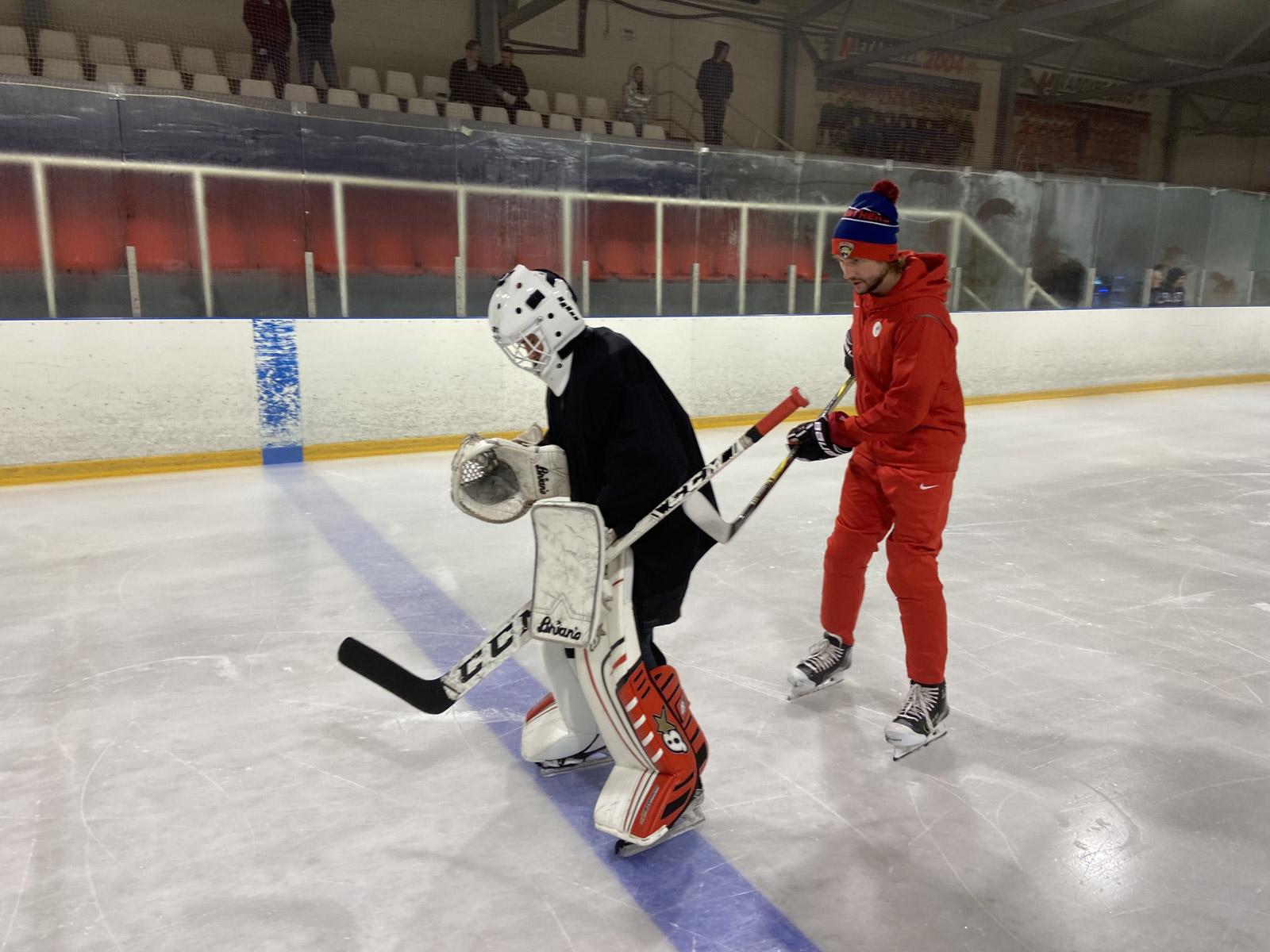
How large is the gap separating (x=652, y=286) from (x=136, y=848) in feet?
17.4

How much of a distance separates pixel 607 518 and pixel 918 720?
3.30ft

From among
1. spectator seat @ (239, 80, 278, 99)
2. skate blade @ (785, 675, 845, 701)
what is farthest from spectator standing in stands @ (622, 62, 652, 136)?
skate blade @ (785, 675, 845, 701)

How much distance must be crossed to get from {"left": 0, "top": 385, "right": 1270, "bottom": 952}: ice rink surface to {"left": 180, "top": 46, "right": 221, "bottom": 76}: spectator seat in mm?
4053

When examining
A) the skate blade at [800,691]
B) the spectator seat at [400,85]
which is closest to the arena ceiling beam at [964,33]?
the spectator seat at [400,85]

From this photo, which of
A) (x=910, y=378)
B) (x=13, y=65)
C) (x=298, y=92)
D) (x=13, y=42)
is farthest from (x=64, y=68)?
(x=910, y=378)

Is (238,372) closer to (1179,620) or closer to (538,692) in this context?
(538,692)

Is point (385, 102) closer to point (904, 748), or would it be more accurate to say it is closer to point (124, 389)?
point (124, 389)

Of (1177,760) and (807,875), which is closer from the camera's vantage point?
(807,875)

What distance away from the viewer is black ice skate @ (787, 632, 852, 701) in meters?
2.34

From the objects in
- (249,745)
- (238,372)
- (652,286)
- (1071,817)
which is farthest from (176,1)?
(1071,817)

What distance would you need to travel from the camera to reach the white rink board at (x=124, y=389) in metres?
4.67

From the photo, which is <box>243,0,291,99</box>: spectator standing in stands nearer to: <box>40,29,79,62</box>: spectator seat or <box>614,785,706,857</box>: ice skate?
<box>40,29,79,62</box>: spectator seat

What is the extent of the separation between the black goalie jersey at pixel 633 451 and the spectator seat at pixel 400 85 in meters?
6.94

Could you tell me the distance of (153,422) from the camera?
195 inches
